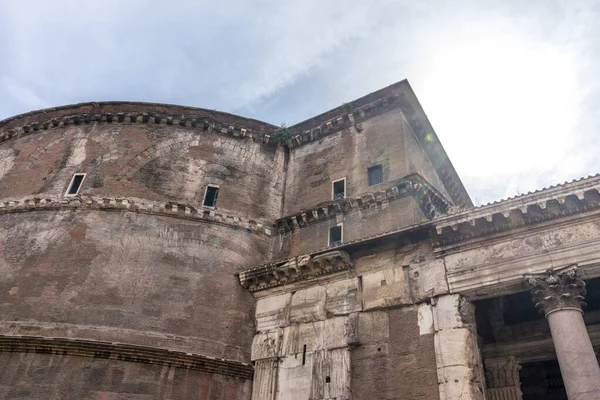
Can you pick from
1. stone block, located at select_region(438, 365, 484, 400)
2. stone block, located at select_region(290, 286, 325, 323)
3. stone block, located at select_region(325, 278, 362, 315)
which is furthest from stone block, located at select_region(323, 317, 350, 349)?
stone block, located at select_region(438, 365, 484, 400)

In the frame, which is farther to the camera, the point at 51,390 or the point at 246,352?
the point at 246,352

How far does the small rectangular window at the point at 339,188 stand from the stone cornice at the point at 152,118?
2983 millimetres

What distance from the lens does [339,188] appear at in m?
13.6

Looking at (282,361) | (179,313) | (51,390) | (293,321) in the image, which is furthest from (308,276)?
(51,390)

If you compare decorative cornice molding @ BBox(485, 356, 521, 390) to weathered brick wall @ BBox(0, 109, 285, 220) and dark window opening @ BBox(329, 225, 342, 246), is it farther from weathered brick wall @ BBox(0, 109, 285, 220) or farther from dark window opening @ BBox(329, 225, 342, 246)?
weathered brick wall @ BBox(0, 109, 285, 220)

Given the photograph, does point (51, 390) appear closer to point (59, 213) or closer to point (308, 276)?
point (59, 213)

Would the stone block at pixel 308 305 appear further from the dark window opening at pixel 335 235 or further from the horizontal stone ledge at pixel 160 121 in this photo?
the horizontal stone ledge at pixel 160 121

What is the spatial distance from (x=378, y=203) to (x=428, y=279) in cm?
274

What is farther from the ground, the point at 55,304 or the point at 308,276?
the point at 308,276

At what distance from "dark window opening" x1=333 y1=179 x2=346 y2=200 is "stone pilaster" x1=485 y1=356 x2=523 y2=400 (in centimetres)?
531

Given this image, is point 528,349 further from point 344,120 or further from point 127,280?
point 127,280

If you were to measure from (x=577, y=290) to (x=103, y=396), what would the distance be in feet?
29.7

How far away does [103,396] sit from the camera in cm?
1002

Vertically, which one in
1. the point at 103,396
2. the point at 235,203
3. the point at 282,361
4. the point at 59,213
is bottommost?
the point at 103,396
